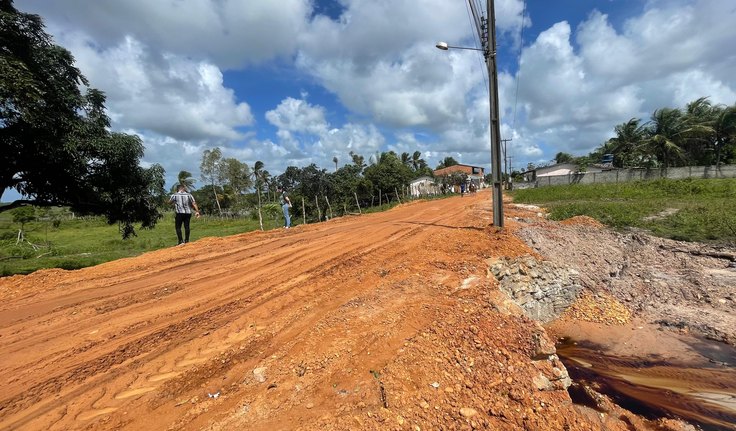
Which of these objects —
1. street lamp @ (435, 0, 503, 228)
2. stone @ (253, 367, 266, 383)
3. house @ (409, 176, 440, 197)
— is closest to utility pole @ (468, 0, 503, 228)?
street lamp @ (435, 0, 503, 228)

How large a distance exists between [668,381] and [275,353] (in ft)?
18.1

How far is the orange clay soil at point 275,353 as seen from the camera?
2.78 meters

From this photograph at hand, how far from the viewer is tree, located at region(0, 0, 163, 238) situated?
6.39m

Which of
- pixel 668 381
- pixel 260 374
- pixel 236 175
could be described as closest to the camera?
pixel 260 374

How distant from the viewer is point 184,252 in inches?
339

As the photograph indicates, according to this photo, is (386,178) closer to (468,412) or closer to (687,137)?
(687,137)

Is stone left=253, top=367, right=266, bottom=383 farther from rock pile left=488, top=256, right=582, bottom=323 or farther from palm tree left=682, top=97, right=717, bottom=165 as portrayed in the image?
palm tree left=682, top=97, right=717, bottom=165

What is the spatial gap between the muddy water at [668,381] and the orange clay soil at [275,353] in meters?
0.85

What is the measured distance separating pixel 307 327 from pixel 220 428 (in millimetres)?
1681

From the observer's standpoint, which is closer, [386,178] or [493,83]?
[493,83]

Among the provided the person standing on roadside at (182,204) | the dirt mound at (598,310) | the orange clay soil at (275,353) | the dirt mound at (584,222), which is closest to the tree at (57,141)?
the person standing on roadside at (182,204)

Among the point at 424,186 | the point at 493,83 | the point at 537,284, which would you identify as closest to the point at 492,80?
the point at 493,83

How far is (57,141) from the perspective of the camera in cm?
735

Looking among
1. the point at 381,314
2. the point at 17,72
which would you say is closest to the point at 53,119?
the point at 17,72
